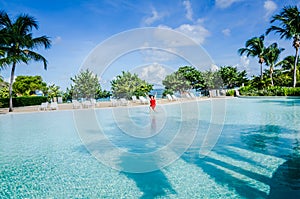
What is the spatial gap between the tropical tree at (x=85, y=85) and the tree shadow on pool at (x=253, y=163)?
22070 millimetres

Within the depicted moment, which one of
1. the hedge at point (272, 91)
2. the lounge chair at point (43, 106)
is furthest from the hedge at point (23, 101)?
the hedge at point (272, 91)

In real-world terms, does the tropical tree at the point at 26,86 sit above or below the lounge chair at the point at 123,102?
above

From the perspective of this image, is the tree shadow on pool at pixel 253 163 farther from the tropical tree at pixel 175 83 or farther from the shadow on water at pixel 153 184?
the tropical tree at pixel 175 83

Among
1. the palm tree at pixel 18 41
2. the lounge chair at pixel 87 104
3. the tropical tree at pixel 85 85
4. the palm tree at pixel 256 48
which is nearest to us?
the palm tree at pixel 18 41

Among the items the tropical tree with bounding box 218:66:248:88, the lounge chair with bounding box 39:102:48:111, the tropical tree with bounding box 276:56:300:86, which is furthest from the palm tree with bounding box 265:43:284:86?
the lounge chair with bounding box 39:102:48:111

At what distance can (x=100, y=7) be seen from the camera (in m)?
14.2

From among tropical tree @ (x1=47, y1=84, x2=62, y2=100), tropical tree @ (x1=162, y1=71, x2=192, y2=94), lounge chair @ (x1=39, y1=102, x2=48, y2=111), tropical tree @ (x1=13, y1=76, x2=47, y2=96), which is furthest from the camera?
tropical tree @ (x1=13, y1=76, x2=47, y2=96)

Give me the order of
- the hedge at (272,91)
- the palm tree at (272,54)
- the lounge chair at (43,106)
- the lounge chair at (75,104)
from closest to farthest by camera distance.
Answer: the lounge chair at (43,106), the lounge chair at (75,104), the hedge at (272,91), the palm tree at (272,54)

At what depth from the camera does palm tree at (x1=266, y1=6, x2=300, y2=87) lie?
21469mm

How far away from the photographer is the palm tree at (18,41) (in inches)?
596

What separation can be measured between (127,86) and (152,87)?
3197mm

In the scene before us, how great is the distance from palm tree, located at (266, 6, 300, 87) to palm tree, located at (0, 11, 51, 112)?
22993 mm

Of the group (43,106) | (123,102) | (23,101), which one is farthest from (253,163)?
(23,101)

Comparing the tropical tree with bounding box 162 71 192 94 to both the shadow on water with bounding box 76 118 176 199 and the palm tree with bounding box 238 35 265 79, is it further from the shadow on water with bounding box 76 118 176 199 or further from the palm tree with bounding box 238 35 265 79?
the shadow on water with bounding box 76 118 176 199
